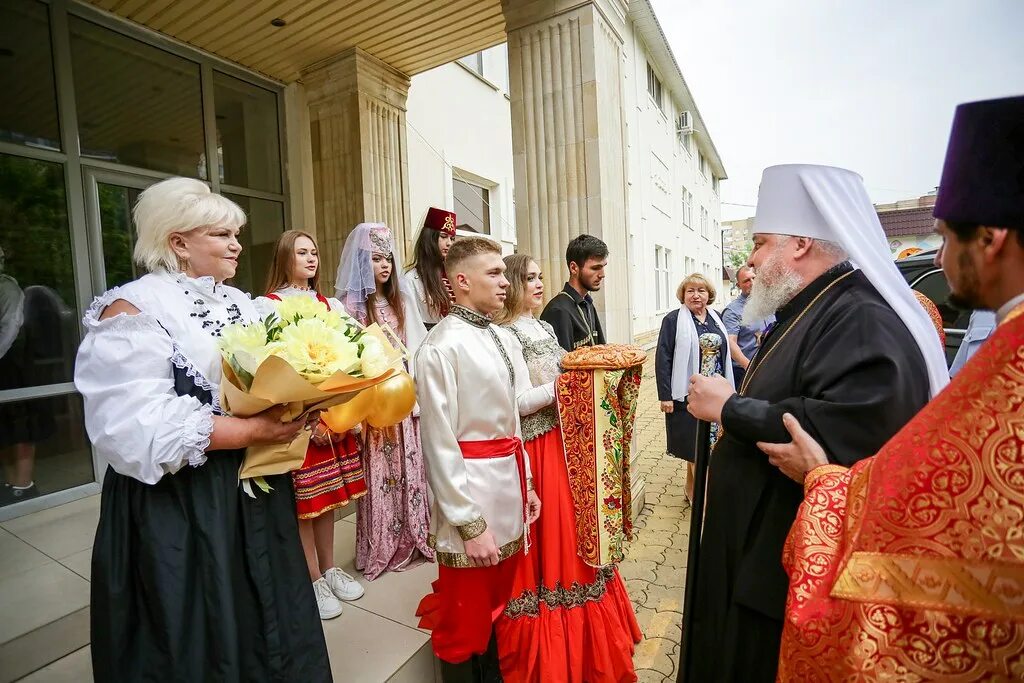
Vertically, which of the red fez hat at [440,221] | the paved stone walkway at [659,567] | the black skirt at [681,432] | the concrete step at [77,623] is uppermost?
the red fez hat at [440,221]

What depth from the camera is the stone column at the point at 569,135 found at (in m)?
3.94

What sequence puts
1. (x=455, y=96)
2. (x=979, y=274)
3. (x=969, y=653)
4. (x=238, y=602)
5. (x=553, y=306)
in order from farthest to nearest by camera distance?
(x=455, y=96) → (x=553, y=306) → (x=238, y=602) → (x=979, y=274) → (x=969, y=653)

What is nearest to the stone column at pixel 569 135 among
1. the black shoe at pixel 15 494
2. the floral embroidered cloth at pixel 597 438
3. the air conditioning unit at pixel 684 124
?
the floral embroidered cloth at pixel 597 438

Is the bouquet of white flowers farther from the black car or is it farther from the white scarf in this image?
the black car

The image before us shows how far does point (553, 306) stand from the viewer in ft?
11.2

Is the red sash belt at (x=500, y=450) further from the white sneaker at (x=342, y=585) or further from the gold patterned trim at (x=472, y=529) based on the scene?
the white sneaker at (x=342, y=585)

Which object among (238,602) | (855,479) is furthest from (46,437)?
(855,479)

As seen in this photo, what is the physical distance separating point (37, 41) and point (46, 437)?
342 centimetres

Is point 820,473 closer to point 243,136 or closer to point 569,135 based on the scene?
point 569,135

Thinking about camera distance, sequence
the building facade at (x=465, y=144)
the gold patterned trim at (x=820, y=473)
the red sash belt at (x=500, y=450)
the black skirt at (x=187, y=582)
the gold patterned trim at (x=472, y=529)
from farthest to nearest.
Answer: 1. the building facade at (x=465, y=144)
2. the red sash belt at (x=500, y=450)
3. the gold patterned trim at (x=472, y=529)
4. the black skirt at (x=187, y=582)
5. the gold patterned trim at (x=820, y=473)

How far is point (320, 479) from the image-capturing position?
2.51 meters

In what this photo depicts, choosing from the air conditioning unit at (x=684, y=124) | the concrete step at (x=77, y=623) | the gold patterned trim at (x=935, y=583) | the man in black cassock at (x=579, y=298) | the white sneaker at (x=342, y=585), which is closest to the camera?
the gold patterned trim at (x=935, y=583)

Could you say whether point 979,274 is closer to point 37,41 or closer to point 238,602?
point 238,602

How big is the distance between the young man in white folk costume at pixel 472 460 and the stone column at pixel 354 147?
3.91m
